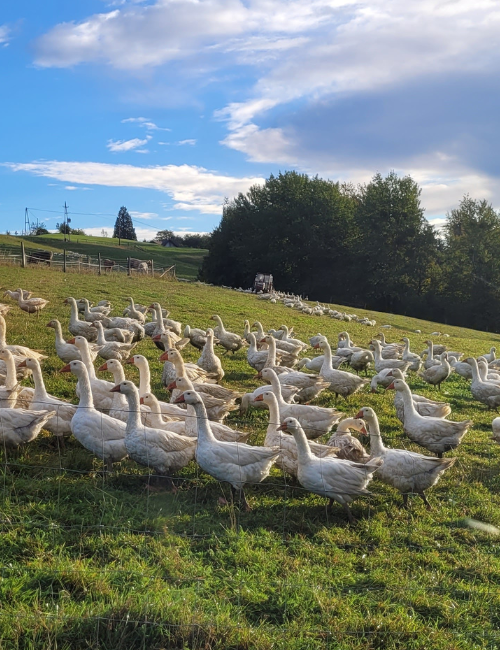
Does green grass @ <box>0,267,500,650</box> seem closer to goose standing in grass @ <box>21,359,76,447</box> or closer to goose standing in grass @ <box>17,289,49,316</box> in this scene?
goose standing in grass @ <box>21,359,76,447</box>

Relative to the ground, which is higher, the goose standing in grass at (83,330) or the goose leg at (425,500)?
the goose standing in grass at (83,330)

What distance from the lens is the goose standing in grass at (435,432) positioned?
8219 millimetres

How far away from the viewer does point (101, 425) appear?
265 inches

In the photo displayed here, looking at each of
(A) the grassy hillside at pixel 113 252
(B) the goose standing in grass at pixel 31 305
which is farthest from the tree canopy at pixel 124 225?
(B) the goose standing in grass at pixel 31 305

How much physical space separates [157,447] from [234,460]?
Result: 3.12 ft

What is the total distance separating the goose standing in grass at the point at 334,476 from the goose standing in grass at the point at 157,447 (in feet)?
4.55

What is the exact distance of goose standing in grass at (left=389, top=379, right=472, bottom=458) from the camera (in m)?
8.22

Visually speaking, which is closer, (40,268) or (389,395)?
(389,395)

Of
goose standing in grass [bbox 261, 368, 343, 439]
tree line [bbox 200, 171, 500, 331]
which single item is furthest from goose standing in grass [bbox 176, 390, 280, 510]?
tree line [bbox 200, 171, 500, 331]

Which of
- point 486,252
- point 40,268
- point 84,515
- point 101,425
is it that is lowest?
point 84,515

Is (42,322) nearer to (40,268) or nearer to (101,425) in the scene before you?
(101,425)

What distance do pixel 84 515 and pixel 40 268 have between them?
32.1 metres

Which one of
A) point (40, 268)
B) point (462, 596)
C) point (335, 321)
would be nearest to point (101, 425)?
point (462, 596)

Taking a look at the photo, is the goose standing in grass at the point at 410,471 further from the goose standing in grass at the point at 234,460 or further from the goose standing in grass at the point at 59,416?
the goose standing in grass at the point at 59,416
